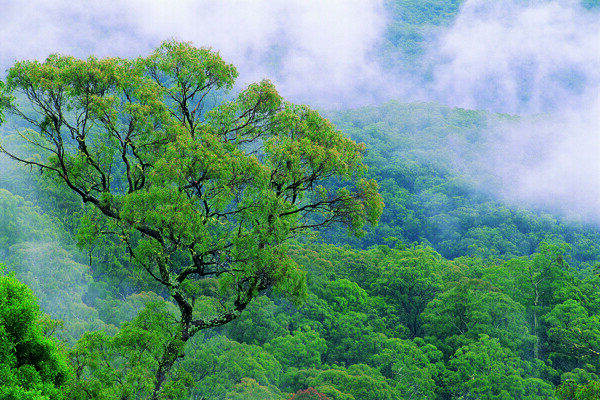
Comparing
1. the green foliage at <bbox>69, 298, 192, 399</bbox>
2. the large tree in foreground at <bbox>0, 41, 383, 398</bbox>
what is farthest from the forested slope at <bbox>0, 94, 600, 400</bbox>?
the green foliage at <bbox>69, 298, 192, 399</bbox>

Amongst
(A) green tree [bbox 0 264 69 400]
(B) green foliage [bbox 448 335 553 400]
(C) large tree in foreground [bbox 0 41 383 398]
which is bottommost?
(A) green tree [bbox 0 264 69 400]

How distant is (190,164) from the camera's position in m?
7.32

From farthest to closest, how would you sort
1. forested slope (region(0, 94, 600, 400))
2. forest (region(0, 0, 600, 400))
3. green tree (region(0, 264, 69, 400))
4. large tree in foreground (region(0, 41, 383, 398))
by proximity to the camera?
1. forested slope (region(0, 94, 600, 400))
2. forest (region(0, 0, 600, 400))
3. large tree in foreground (region(0, 41, 383, 398))
4. green tree (region(0, 264, 69, 400))

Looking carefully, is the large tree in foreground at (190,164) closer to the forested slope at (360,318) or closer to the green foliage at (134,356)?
the green foliage at (134,356)

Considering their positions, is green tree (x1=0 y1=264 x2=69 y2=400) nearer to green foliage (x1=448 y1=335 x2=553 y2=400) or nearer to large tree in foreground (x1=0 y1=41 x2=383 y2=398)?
large tree in foreground (x1=0 y1=41 x2=383 y2=398)

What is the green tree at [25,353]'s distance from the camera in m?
6.09

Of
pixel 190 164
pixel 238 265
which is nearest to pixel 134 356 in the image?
pixel 238 265

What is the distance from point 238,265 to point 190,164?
175 cm

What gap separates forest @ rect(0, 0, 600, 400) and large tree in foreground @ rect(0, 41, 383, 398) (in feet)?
0.11

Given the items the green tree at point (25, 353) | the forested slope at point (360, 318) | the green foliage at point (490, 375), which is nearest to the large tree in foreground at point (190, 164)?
the green tree at point (25, 353)

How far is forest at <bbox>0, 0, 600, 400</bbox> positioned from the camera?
7.64 metres

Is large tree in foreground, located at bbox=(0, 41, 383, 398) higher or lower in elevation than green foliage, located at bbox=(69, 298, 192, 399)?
higher

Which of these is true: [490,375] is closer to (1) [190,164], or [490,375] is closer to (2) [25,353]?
(1) [190,164]

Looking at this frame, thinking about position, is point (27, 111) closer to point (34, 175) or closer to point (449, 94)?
point (34, 175)
